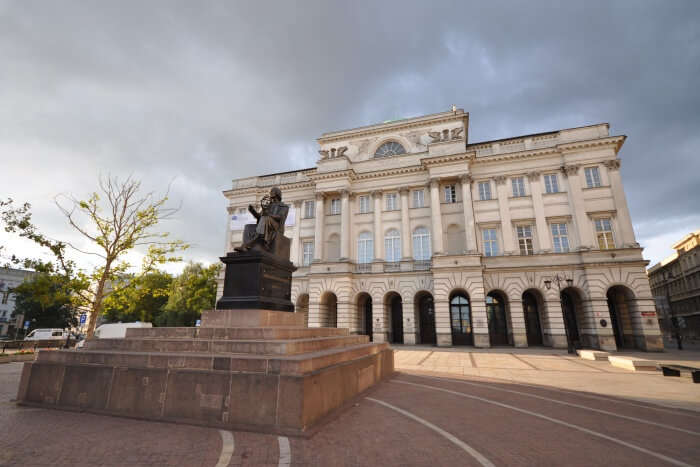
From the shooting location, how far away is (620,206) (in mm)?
25406

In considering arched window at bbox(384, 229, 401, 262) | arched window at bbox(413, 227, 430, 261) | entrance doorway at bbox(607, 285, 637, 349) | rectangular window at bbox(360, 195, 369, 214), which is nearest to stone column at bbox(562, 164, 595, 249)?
entrance doorway at bbox(607, 285, 637, 349)

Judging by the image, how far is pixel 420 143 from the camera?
33.0 meters

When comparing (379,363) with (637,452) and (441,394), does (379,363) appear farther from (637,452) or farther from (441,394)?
(637,452)

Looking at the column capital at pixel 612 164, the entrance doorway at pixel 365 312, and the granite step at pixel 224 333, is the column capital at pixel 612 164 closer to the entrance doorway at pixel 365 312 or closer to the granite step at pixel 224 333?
the entrance doorway at pixel 365 312

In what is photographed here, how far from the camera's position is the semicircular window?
3407 cm

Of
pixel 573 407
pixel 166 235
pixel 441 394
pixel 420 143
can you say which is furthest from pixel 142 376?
pixel 420 143

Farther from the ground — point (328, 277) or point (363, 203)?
point (363, 203)

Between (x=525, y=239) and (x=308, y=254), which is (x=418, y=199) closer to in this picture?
(x=525, y=239)

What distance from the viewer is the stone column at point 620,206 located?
973 inches

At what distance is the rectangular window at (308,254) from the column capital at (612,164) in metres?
29.1

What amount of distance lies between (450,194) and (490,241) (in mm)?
5972

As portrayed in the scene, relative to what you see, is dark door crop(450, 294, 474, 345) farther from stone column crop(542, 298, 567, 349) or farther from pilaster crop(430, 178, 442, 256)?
stone column crop(542, 298, 567, 349)

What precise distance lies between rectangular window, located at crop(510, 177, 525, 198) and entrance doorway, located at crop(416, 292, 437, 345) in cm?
1295

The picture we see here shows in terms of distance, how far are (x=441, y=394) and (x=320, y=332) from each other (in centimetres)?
362
